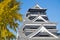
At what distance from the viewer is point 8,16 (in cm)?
987

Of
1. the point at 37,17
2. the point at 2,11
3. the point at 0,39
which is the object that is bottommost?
the point at 0,39

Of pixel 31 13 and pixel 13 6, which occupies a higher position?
pixel 31 13

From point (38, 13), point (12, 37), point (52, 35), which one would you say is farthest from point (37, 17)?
point (12, 37)

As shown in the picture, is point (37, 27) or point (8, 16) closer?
point (8, 16)

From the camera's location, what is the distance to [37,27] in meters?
42.3

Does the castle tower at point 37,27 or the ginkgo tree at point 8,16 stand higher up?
the castle tower at point 37,27

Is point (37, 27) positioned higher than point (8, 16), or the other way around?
point (37, 27)

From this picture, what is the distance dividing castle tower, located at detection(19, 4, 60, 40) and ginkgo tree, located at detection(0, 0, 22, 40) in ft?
87.4

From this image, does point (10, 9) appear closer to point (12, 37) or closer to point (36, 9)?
point (12, 37)

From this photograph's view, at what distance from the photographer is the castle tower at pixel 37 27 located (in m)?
39.0

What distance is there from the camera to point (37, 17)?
44.3m

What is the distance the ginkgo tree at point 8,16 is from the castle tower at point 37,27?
2663 cm

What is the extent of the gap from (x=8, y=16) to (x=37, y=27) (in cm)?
3254

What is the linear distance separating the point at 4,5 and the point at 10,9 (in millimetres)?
286
